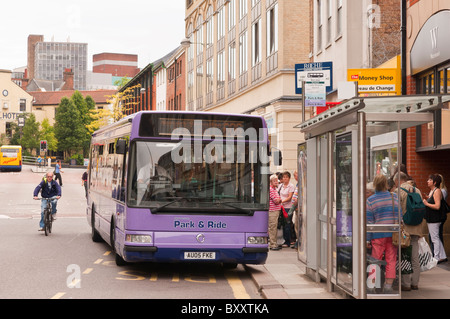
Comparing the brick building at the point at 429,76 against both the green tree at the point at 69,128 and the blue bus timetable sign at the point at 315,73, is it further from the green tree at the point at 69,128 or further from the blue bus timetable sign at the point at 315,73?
the green tree at the point at 69,128

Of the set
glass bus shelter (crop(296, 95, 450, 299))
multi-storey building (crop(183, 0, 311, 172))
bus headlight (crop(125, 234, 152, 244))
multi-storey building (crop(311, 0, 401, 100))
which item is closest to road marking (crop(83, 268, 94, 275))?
bus headlight (crop(125, 234, 152, 244))

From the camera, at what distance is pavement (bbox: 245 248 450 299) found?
31.1 feet

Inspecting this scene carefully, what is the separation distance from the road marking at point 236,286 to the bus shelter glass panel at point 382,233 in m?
1.88

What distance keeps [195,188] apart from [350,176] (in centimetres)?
338

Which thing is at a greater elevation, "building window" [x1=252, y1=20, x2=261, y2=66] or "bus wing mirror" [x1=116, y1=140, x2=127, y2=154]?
"building window" [x1=252, y1=20, x2=261, y2=66]

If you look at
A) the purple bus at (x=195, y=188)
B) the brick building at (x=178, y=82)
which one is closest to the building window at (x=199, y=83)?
the brick building at (x=178, y=82)

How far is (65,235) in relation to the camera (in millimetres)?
20062

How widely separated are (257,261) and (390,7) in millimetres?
12851

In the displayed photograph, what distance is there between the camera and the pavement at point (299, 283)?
9.49 m

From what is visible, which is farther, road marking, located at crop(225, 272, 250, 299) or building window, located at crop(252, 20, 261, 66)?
building window, located at crop(252, 20, 261, 66)

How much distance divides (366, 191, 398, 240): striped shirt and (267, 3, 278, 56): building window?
24687mm

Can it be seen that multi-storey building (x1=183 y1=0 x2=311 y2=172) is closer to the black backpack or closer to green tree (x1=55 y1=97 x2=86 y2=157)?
the black backpack

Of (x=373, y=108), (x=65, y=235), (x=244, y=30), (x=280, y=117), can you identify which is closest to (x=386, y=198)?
(x=373, y=108)

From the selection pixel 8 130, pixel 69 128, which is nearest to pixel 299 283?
pixel 69 128
